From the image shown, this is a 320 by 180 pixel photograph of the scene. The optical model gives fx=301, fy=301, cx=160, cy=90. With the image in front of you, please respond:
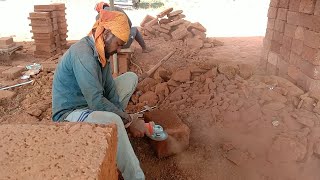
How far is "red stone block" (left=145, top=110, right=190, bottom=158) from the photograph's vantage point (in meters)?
3.30

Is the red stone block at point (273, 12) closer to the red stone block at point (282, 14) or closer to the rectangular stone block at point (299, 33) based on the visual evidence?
the red stone block at point (282, 14)

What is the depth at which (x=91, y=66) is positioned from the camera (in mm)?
2562

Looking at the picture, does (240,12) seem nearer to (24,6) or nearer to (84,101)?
(24,6)

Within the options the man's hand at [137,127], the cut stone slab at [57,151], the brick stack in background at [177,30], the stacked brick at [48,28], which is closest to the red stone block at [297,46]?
the man's hand at [137,127]

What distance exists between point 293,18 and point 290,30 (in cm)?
18

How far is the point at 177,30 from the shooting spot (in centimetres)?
826

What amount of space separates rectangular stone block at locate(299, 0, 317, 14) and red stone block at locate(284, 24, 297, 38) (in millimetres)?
291

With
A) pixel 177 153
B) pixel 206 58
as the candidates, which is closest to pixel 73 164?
pixel 177 153

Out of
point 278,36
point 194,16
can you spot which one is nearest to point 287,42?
point 278,36

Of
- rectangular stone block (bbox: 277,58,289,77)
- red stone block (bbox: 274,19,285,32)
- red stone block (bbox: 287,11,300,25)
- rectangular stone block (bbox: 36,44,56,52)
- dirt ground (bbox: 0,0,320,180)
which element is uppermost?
red stone block (bbox: 287,11,300,25)

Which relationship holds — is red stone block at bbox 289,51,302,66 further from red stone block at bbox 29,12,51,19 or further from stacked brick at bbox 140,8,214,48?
red stone block at bbox 29,12,51,19

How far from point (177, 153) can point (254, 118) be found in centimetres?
113

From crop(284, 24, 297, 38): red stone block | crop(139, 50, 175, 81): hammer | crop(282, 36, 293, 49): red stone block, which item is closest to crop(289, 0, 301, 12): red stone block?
crop(284, 24, 297, 38): red stone block

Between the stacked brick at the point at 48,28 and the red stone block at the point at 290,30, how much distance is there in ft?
17.0
